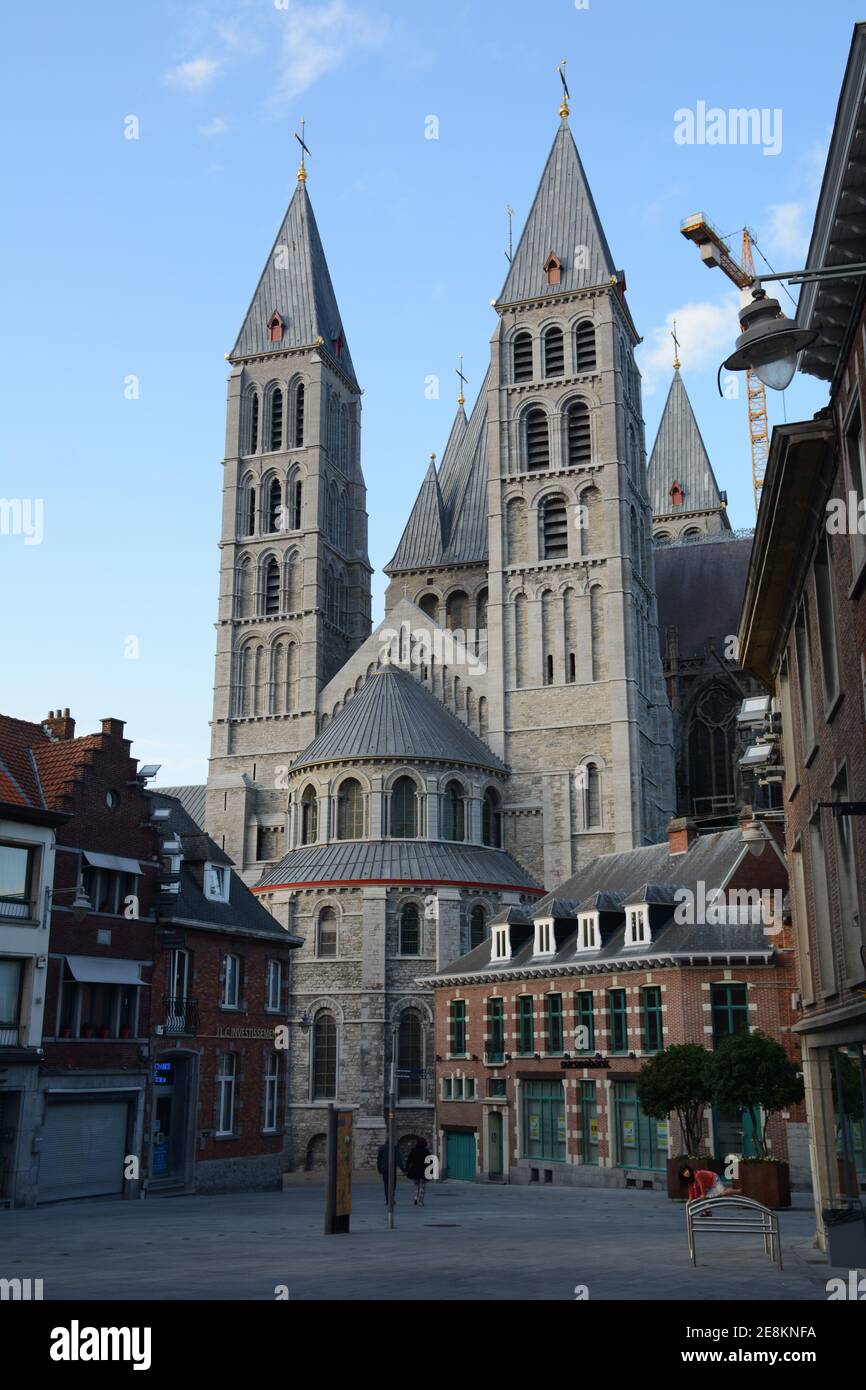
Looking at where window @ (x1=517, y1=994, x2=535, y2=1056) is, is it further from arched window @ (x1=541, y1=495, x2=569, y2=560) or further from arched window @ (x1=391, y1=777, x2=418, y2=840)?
arched window @ (x1=541, y1=495, x2=569, y2=560)

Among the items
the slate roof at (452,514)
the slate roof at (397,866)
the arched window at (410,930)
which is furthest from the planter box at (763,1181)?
the slate roof at (452,514)

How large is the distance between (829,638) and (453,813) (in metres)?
42.6

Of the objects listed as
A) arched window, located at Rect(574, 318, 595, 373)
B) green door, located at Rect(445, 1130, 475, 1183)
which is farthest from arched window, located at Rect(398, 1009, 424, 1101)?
arched window, located at Rect(574, 318, 595, 373)

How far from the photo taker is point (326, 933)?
2000 inches

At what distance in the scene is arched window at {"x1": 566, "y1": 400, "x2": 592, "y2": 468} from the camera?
65.6 metres

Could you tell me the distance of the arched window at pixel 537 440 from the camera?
66.6 m

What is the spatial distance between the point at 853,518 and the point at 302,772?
150 feet

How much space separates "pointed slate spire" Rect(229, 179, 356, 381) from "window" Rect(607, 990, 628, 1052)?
4845cm

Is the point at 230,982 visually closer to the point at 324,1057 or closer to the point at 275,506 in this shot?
the point at 324,1057

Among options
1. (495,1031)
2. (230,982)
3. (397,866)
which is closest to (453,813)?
(397,866)

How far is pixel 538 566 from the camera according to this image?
64000 millimetres

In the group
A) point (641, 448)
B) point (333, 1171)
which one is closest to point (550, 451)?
point (641, 448)

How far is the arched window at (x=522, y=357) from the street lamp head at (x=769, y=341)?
201 feet

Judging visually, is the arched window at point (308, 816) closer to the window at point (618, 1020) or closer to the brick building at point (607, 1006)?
the brick building at point (607, 1006)
